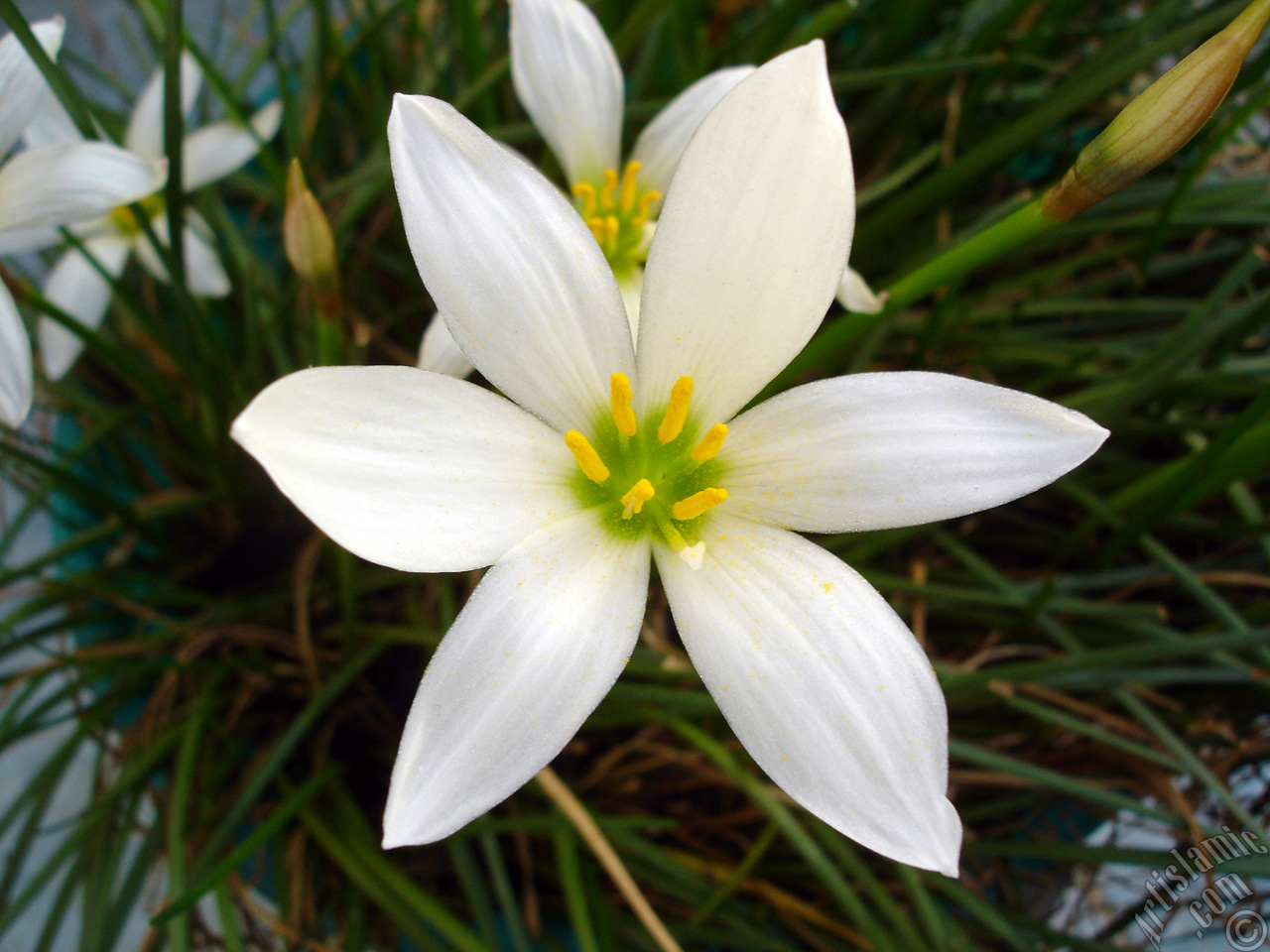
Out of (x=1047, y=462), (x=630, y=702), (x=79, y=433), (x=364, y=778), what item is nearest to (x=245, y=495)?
(x=79, y=433)

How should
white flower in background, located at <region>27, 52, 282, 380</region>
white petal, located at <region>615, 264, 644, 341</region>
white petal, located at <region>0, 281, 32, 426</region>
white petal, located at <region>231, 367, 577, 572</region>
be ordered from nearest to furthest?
white petal, located at <region>231, 367, 577, 572</region>, white petal, located at <region>0, 281, 32, 426</region>, white petal, located at <region>615, 264, 644, 341</region>, white flower in background, located at <region>27, 52, 282, 380</region>

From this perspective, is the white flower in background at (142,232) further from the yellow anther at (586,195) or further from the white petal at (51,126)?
the yellow anther at (586,195)

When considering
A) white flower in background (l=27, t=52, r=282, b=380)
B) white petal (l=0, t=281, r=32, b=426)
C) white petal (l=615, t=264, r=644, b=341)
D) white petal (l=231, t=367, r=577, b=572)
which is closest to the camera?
white petal (l=231, t=367, r=577, b=572)

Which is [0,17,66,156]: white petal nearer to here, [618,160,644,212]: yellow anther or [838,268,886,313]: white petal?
[618,160,644,212]: yellow anther

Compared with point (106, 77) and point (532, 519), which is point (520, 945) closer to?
point (532, 519)

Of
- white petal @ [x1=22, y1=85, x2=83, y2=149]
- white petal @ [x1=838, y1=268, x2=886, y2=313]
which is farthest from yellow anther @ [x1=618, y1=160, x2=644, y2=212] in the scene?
white petal @ [x1=22, y1=85, x2=83, y2=149]

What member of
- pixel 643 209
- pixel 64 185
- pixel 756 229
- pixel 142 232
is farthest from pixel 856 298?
pixel 142 232
